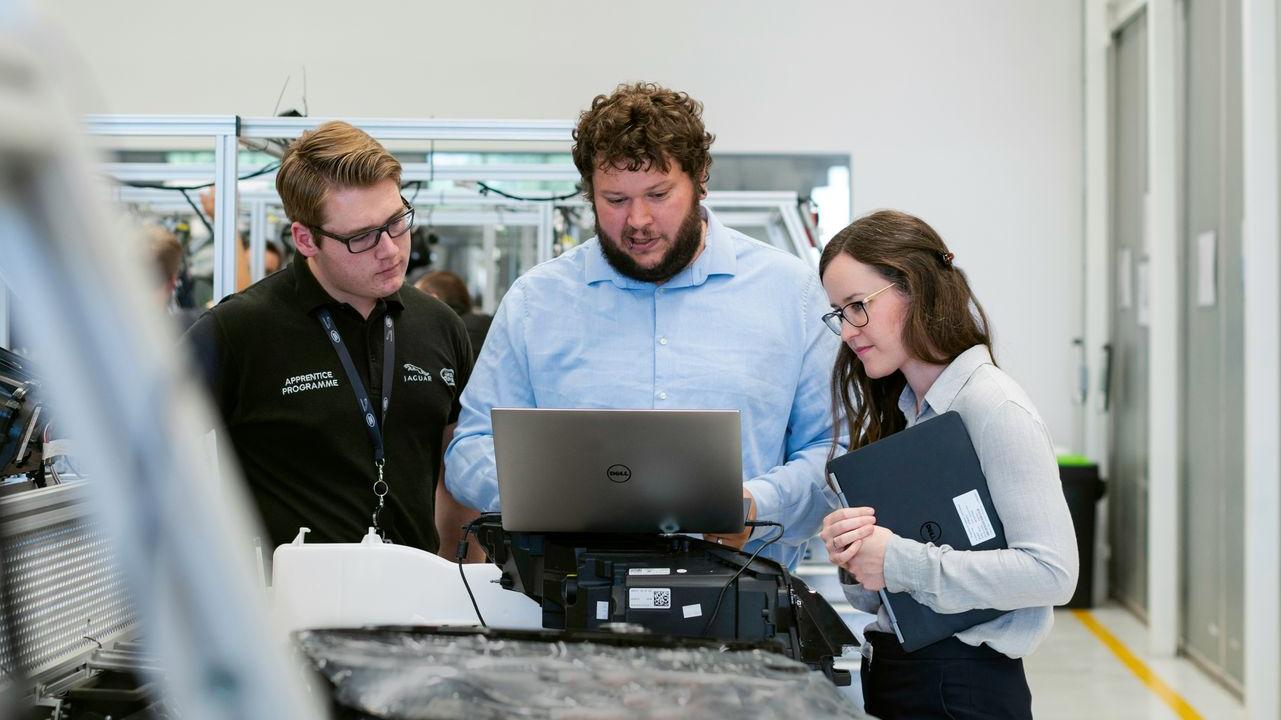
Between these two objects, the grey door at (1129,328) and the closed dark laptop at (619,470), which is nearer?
the closed dark laptop at (619,470)

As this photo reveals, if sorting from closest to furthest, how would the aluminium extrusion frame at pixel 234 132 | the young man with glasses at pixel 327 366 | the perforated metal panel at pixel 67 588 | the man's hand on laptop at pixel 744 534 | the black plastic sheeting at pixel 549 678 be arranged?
the black plastic sheeting at pixel 549 678 < the perforated metal panel at pixel 67 588 < the man's hand on laptop at pixel 744 534 < the young man with glasses at pixel 327 366 < the aluminium extrusion frame at pixel 234 132

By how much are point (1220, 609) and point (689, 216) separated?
11.8ft

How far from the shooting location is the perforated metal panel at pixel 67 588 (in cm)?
111

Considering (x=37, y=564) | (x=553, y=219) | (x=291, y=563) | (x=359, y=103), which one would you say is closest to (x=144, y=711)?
(x=37, y=564)

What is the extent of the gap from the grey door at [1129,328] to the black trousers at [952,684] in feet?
15.3

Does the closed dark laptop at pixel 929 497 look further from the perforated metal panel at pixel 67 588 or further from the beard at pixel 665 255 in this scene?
the perforated metal panel at pixel 67 588

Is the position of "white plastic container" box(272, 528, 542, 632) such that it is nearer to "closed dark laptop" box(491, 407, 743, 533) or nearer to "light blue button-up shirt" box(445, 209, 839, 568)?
"closed dark laptop" box(491, 407, 743, 533)

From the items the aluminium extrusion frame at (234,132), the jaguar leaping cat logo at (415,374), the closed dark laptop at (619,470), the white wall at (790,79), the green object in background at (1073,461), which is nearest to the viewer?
the closed dark laptop at (619,470)

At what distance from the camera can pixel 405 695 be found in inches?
25.5

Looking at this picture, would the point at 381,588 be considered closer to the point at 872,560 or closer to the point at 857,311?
the point at 872,560

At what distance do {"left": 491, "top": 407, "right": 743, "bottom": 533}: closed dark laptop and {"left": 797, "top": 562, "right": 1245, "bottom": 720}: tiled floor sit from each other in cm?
224

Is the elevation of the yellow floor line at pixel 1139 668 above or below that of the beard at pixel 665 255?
Result: below

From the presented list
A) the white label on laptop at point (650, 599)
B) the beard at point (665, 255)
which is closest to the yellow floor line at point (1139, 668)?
the beard at point (665, 255)

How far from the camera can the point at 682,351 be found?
2.08m
